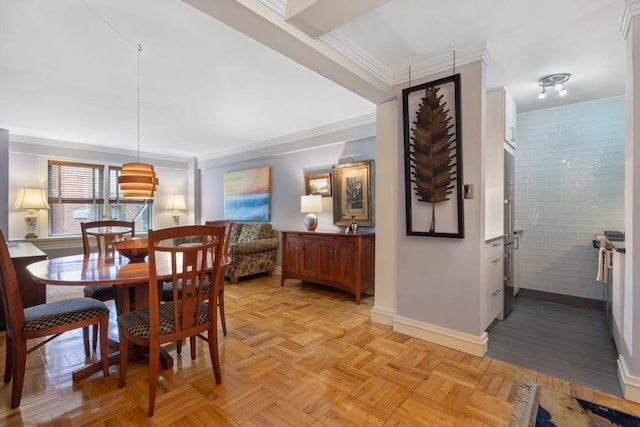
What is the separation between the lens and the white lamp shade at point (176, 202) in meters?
6.39

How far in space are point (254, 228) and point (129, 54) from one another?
3.23 m

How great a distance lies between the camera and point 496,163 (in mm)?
2920

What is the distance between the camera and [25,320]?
67.4 inches

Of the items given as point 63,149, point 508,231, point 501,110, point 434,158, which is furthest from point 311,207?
point 63,149

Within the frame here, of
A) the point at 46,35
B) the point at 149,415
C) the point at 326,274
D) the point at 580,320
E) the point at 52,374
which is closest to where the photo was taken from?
the point at 149,415

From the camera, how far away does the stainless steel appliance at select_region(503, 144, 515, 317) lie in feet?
9.92

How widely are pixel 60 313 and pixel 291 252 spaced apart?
285 centimetres

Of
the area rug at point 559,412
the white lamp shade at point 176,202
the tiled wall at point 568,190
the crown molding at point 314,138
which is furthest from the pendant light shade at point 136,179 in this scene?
the tiled wall at point 568,190

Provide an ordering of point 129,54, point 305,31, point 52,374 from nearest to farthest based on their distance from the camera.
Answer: point 305,31 < point 52,374 < point 129,54

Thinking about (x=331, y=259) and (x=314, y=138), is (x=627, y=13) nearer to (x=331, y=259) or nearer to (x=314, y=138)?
(x=331, y=259)

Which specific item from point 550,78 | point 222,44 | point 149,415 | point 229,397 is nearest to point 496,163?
point 550,78

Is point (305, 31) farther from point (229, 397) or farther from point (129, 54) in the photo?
point (229, 397)

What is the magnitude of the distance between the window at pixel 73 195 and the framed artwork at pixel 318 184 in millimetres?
3962

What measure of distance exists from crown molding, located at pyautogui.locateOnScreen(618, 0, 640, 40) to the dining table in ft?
9.77
